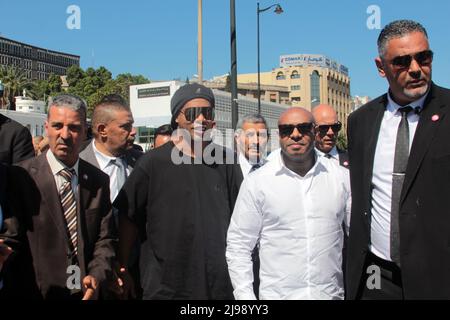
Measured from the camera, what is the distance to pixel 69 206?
132 inches

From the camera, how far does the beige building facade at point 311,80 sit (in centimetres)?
11156

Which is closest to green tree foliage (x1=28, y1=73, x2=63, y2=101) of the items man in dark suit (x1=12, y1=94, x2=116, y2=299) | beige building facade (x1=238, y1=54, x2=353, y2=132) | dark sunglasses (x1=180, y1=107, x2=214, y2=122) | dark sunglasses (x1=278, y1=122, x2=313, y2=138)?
beige building facade (x1=238, y1=54, x2=353, y2=132)

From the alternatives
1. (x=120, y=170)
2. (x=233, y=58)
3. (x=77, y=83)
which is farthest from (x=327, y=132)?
(x=77, y=83)

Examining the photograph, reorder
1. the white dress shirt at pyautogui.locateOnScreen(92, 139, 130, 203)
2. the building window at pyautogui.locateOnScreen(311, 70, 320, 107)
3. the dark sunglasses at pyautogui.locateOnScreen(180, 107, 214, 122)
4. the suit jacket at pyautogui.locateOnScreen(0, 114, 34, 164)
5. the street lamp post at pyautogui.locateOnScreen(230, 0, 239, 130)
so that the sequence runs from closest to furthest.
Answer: the dark sunglasses at pyautogui.locateOnScreen(180, 107, 214, 122) → the suit jacket at pyautogui.locateOnScreen(0, 114, 34, 164) → the white dress shirt at pyautogui.locateOnScreen(92, 139, 130, 203) → the street lamp post at pyautogui.locateOnScreen(230, 0, 239, 130) → the building window at pyautogui.locateOnScreen(311, 70, 320, 107)

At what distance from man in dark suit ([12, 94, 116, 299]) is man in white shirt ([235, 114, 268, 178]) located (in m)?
2.21

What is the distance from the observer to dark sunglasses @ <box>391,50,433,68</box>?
2918 millimetres

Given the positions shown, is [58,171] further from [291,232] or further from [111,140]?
[291,232]

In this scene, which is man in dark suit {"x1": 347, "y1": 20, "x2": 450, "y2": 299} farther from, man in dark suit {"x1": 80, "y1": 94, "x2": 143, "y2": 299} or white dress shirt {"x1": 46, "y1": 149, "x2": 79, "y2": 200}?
man in dark suit {"x1": 80, "y1": 94, "x2": 143, "y2": 299}

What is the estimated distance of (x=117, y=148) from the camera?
4.68 meters

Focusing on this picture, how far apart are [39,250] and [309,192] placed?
1.72 meters

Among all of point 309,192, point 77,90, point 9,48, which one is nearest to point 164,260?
point 309,192

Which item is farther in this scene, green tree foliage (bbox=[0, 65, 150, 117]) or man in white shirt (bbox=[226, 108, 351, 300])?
green tree foliage (bbox=[0, 65, 150, 117])

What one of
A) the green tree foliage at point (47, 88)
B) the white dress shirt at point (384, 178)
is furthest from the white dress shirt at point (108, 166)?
the green tree foliage at point (47, 88)
